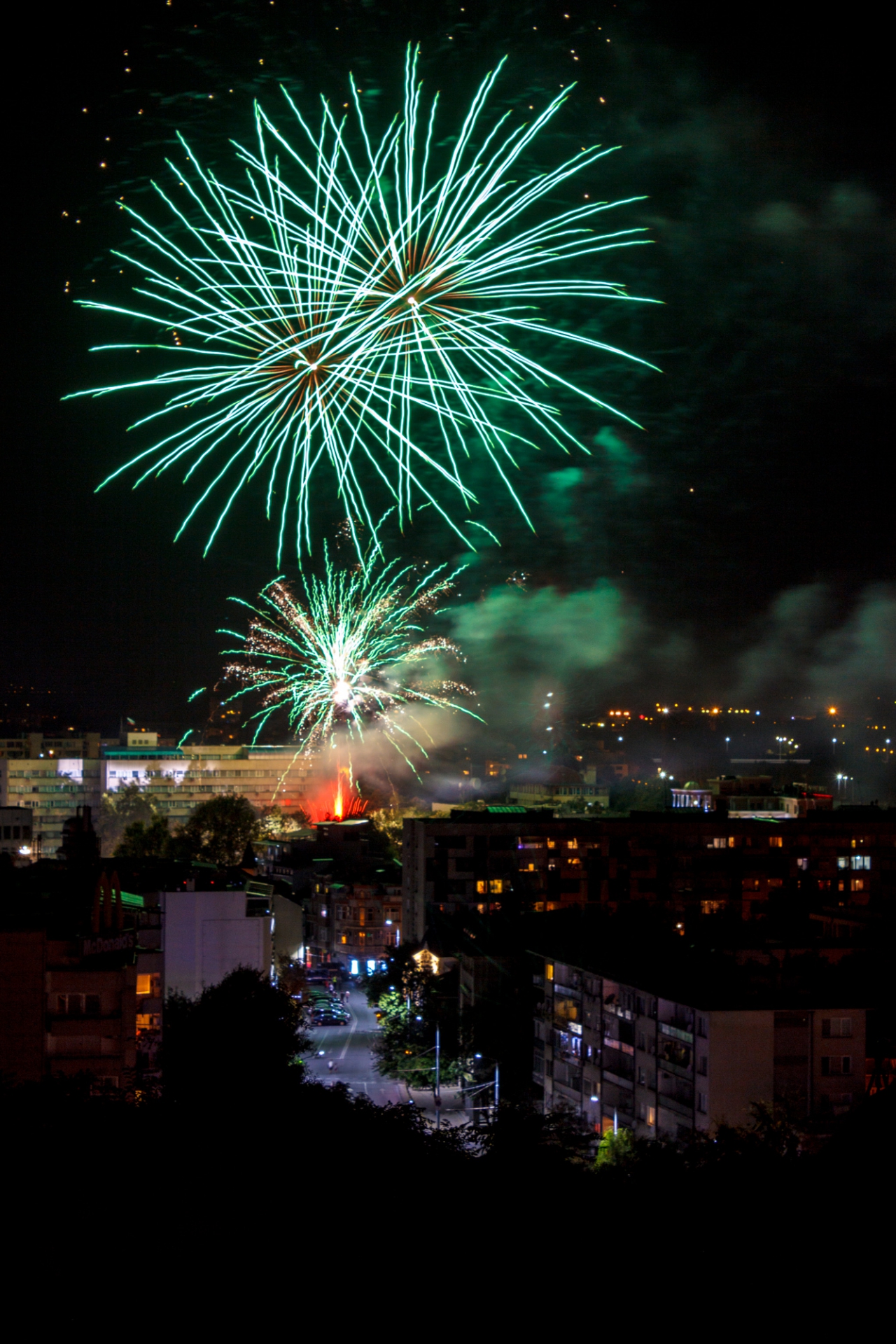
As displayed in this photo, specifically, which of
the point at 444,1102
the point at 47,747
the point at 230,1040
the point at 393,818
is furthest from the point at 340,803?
the point at 230,1040

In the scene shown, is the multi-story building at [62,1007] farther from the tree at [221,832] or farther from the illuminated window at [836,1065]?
the tree at [221,832]

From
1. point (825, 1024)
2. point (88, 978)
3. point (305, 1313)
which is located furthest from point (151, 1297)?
point (825, 1024)

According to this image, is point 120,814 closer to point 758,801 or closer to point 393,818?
point 393,818

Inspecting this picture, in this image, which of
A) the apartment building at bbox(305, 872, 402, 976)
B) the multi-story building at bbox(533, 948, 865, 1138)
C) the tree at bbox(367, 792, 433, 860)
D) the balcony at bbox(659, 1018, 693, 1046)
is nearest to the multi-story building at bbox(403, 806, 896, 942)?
the apartment building at bbox(305, 872, 402, 976)

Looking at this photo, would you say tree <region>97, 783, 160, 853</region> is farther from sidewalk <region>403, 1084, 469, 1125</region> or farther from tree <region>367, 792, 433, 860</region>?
sidewalk <region>403, 1084, 469, 1125</region>

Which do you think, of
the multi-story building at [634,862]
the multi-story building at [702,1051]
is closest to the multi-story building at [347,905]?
the multi-story building at [634,862]
